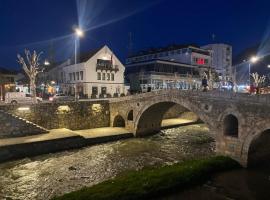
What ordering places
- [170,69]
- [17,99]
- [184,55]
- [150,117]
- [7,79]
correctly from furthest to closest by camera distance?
1. [184,55]
2. [170,69]
3. [7,79]
4. [17,99]
5. [150,117]

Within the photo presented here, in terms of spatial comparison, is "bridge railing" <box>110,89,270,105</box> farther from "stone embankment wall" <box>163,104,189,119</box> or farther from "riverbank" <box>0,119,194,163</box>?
"stone embankment wall" <box>163,104,189,119</box>

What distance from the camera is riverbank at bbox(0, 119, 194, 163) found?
25.6 metres

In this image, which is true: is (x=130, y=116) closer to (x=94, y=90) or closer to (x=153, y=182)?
(x=94, y=90)

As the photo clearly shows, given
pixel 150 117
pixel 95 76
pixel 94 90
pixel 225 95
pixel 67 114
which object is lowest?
pixel 150 117

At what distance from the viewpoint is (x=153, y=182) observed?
17812 millimetres

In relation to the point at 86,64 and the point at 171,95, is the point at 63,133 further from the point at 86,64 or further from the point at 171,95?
the point at 86,64

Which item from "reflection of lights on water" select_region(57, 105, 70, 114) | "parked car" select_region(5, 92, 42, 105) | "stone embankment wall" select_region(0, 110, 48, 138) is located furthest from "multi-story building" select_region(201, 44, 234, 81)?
"stone embankment wall" select_region(0, 110, 48, 138)

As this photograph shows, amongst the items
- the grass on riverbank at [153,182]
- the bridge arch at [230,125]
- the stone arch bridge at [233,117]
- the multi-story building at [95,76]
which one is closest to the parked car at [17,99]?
the multi-story building at [95,76]

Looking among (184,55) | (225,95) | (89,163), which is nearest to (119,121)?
(89,163)

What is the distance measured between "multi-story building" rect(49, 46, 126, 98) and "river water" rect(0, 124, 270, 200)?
67.3 feet

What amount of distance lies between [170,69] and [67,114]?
3628cm

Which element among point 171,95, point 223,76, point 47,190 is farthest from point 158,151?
point 223,76

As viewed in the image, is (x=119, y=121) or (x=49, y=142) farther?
(x=119, y=121)

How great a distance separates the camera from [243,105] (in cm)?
→ 2225
